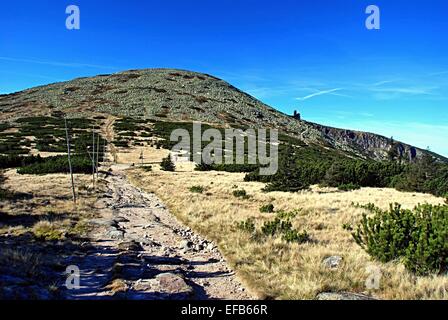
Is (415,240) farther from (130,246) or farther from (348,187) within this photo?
(348,187)

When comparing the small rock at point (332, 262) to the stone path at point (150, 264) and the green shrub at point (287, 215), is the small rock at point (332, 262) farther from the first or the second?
the green shrub at point (287, 215)

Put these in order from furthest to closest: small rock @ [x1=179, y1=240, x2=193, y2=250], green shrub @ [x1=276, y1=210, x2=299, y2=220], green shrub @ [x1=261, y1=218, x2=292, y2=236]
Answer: green shrub @ [x1=276, y1=210, x2=299, y2=220] < green shrub @ [x1=261, y1=218, x2=292, y2=236] < small rock @ [x1=179, y1=240, x2=193, y2=250]

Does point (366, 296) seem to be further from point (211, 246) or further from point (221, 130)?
point (221, 130)

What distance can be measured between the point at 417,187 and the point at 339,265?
2139cm

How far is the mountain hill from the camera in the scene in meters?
79.4

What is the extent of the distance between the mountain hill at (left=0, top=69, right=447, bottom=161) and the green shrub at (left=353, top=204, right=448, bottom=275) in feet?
214

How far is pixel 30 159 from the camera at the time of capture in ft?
103

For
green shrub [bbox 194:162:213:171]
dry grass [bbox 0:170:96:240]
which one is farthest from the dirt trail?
green shrub [bbox 194:162:213:171]

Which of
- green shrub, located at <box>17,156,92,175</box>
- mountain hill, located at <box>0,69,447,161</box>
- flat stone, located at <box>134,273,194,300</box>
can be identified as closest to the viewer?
flat stone, located at <box>134,273,194,300</box>

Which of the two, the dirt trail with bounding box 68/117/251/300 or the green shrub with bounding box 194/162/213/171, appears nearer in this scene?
the dirt trail with bounding box 68/117/251/300
